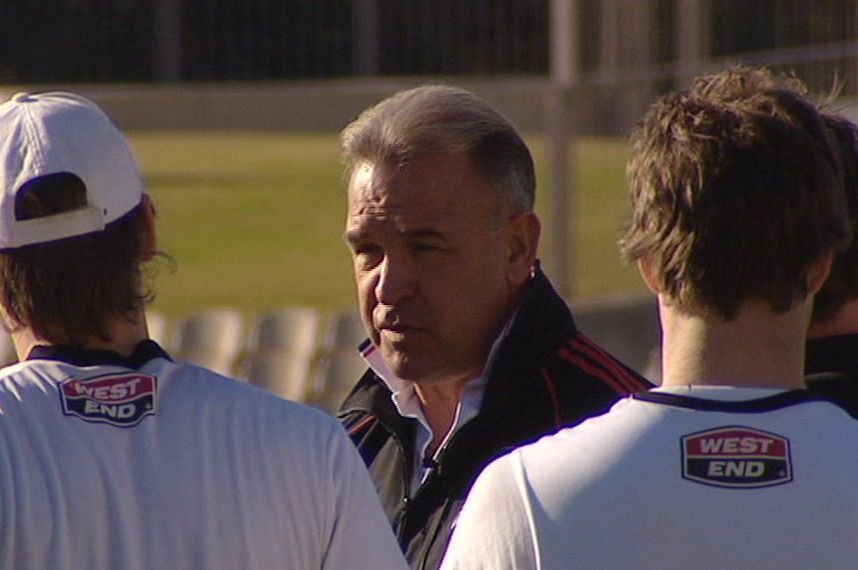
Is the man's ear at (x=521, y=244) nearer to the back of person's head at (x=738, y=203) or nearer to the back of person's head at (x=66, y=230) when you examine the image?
the back of person's head at (x=66, y=230)

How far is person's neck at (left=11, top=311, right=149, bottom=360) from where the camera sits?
6.59 feet

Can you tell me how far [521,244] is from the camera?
2.64m

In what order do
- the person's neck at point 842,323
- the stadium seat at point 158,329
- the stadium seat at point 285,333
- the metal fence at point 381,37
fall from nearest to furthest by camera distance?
the person's neck at point 842,323 < the metal fence at point 381,37 < the stadium seat at point 285,333 < the stadium seat at point 158,329

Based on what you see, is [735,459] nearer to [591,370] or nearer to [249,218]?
[591,370]

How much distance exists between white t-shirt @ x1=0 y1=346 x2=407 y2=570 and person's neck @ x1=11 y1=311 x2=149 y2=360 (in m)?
0.04

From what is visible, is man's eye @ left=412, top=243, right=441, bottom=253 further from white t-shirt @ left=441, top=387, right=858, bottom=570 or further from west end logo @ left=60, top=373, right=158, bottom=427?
white t-shirt @ left=441, top=387, right=858, bottom=570

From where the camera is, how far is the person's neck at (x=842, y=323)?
→ 2.23m

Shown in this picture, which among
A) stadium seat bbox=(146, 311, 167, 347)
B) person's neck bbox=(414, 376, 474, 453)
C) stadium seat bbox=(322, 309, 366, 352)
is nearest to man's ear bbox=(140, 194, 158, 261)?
person's neck bbox=(414, 376, 474, 453)

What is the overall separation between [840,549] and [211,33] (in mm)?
7630

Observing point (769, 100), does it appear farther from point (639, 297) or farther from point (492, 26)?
point (492, 26)

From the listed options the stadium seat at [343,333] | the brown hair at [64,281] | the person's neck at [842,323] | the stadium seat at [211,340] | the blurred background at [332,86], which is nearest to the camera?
the brown hair at [64,281]

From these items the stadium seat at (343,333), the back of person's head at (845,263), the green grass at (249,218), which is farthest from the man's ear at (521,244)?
the green grass at (249,218)

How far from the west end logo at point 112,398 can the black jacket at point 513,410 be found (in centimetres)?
58

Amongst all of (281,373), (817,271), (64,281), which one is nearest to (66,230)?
(64,281)
